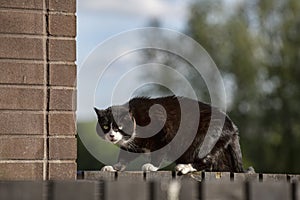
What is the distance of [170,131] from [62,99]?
8.86 feet

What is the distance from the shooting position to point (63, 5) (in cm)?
467

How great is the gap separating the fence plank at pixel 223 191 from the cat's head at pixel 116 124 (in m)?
3.82

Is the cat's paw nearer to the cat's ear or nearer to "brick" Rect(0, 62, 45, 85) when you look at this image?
the cat's ear

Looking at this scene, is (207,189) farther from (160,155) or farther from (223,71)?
(223,71)

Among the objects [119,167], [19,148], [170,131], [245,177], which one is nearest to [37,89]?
Result: [19,148]

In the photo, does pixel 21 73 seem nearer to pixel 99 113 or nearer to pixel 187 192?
pixel 187 192

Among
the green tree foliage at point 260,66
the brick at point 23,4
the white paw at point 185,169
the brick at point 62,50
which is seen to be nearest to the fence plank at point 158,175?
the white paw at point 185,169

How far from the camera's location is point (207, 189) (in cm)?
335

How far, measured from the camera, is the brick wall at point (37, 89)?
14.5 feet

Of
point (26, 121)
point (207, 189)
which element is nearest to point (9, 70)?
point (26, 121)

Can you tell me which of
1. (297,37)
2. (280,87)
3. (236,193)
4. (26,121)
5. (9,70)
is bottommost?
(236,193)

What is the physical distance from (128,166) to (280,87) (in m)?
29.2

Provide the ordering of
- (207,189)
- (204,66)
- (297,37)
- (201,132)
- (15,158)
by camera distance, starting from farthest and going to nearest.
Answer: (297,37) < (204,66) < (201,132) < (15,158) < (207,189)

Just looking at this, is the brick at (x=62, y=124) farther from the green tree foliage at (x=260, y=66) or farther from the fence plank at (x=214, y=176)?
the green tree foliage at (x=260, y=66)
